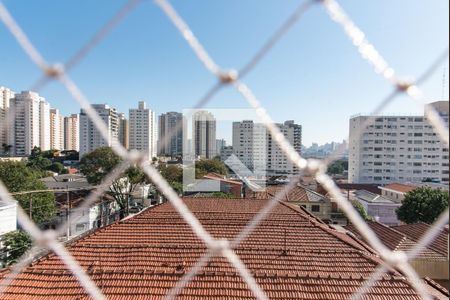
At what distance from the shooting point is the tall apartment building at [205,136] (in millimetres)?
9320

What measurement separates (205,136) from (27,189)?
5887 mm

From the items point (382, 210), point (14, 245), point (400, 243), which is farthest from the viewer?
point (382, 210)

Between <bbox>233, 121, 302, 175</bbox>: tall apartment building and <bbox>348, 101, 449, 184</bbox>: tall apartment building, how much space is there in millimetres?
5413

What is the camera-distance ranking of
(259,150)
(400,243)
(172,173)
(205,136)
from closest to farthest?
(400,243) → (172,173) → (205,136) → (259,150)

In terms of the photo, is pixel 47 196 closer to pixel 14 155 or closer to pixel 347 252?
pixel 347 252

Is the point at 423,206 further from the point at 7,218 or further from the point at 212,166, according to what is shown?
the point at 212,166

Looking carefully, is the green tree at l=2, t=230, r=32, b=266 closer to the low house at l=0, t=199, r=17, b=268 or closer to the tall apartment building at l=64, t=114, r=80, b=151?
the low house at l=0, t=199, r=17, b=268

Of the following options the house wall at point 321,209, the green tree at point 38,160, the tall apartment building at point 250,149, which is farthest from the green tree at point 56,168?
the house wall at point 321,209

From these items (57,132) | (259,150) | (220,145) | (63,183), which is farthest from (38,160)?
(259,150)

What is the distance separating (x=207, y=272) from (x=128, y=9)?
1.66 meters

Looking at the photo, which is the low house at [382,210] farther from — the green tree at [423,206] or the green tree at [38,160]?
the green tree at [38,160]

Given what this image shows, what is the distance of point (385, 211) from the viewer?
970 centimetres

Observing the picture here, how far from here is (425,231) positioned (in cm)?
460

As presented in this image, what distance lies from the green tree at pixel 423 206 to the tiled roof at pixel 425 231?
221cm
